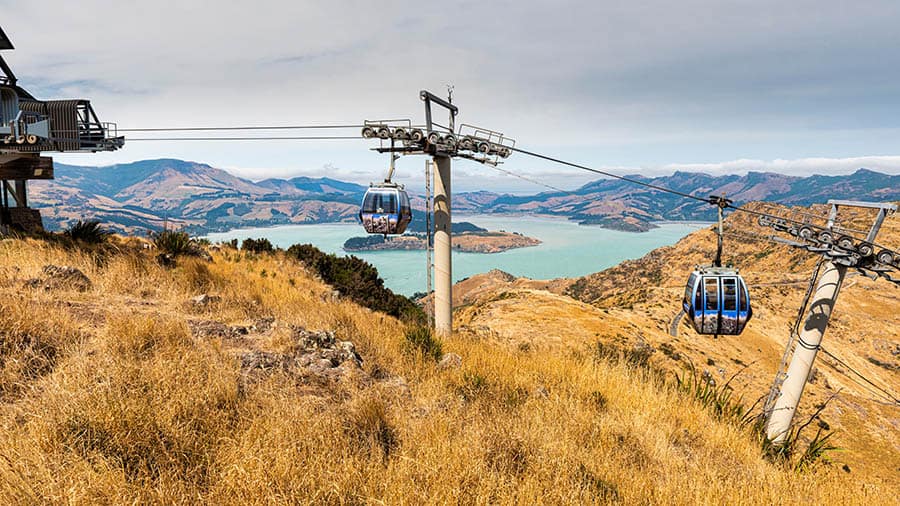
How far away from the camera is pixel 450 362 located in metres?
6.69

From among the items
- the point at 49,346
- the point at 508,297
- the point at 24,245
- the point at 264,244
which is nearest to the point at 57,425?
the point at 49,346

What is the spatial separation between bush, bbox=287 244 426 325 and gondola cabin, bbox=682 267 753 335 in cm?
1042

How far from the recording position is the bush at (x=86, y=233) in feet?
39.1

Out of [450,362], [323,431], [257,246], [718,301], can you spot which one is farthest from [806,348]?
[257,246]

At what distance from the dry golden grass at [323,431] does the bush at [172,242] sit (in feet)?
21.5

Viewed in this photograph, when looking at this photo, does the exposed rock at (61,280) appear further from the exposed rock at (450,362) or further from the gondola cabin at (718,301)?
the gondola cabin at (718,301)

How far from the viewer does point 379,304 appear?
17562 mm

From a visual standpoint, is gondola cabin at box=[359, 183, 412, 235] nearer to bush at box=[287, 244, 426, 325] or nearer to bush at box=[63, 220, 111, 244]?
bush at box=[287, 244, 426, 325]

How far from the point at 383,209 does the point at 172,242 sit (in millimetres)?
7455

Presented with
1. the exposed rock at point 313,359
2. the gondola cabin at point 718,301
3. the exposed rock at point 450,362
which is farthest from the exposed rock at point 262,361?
the gondola cabin at point 718,301

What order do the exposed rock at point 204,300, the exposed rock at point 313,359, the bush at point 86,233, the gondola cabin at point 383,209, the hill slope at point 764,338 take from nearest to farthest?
1. the exposed rock at point 313,359
2. the exposed rock at point 204,300
3. the gondola cabin at point 383,209
4. the bush at point 86,233
5. the hill slope at point 764,338

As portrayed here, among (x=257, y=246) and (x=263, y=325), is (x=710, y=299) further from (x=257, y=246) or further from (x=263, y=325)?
(x=257, y=246)

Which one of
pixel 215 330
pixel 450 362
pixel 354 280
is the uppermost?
pixel 215 330

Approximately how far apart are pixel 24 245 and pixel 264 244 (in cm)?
1170
